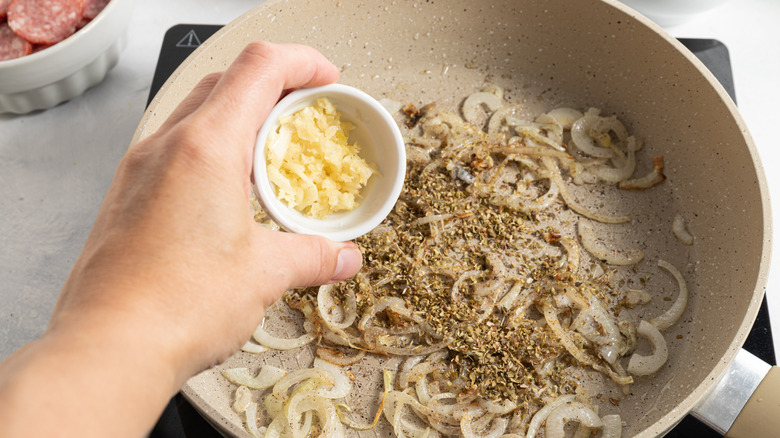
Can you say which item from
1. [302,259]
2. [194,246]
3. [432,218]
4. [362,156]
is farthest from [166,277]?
[432,218]

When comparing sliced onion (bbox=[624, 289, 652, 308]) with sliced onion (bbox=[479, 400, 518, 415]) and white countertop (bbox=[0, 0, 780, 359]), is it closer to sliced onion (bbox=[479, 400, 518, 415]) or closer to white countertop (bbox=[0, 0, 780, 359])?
sliced onion (bbox=[479, 400, 518, 415])

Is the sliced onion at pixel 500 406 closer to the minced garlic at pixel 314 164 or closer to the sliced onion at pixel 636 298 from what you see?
the sliced onion at pixel 636 298

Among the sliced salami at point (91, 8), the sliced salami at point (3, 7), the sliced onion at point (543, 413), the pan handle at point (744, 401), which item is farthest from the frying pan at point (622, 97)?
the sliced salami at point (3, 7)

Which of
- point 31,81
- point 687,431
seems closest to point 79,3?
point 31,81

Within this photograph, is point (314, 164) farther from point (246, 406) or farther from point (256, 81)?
point (246, 406)

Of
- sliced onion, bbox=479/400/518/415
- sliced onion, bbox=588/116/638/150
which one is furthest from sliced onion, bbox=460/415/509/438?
sliced onion, bbox=588/116/638/150

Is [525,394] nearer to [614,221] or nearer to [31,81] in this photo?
[614,221]
